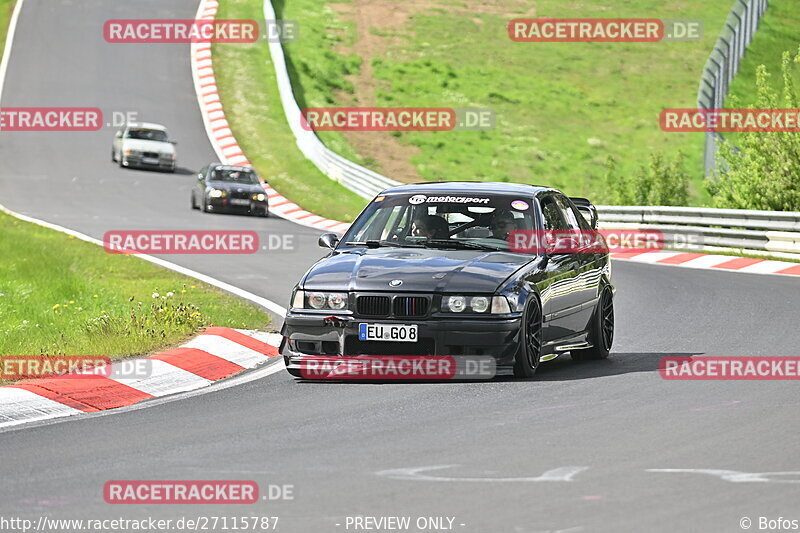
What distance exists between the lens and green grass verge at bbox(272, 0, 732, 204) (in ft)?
158

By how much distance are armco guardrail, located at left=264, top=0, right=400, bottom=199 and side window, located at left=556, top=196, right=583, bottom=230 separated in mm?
19738

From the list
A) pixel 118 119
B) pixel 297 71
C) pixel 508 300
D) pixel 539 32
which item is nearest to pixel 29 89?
pixel 118 119

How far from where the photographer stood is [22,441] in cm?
866

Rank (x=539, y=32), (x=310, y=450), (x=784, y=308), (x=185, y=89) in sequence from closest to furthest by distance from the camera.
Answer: (x=310, y=450)
(x=784, y=308)
(x=185, y=89)
(x=539, y=32)

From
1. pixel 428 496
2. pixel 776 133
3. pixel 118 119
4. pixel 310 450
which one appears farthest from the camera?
pixel 118 119

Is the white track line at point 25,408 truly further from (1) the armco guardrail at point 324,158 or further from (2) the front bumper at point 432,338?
(1) the armco guardrail at point 324,158

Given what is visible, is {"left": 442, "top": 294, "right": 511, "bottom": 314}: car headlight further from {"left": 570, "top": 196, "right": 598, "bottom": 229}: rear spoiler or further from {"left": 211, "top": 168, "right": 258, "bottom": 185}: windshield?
{"left": 211, "top": 168, "right": 258, "bottom": 185}: windshield

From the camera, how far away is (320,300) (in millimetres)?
11148

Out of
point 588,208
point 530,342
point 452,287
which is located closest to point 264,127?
point 588,208

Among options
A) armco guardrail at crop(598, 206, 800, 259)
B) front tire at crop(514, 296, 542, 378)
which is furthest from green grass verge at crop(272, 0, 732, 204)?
front tire at crop(514, 296, 542, 378)

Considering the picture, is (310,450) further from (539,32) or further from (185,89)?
(539,32)

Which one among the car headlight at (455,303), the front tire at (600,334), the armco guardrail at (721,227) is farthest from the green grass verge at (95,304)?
the armco guardrail at (721,227)

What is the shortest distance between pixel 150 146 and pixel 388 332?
3065 centimetres

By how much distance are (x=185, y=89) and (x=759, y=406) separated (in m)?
42.1
